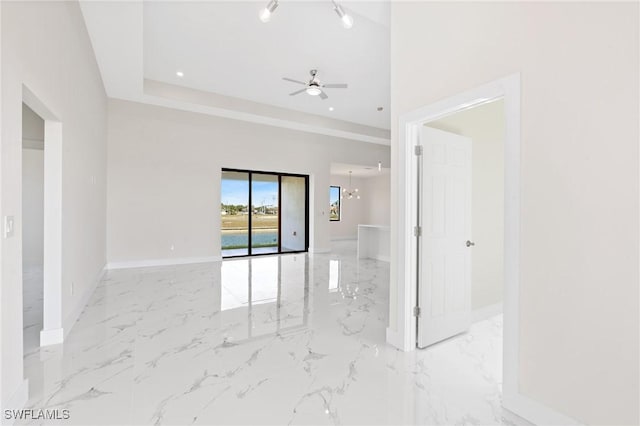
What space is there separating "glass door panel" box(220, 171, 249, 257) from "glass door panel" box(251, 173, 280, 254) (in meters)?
0.18

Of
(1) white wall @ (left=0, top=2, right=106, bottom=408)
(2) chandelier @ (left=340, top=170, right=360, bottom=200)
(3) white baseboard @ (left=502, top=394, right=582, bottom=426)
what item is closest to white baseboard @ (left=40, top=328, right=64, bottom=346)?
(1) white wall @ (left=0, top=2, right=106, bottom=408)

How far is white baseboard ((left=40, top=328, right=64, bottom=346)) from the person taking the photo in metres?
2.64

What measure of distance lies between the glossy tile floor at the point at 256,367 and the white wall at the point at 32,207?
3.31 m

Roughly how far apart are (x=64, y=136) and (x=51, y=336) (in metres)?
1.86

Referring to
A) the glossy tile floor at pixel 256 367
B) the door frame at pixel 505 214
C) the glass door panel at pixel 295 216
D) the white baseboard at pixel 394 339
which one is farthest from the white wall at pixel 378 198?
the white baseboard at pixel 394 339

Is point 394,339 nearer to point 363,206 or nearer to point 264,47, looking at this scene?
point 264,47

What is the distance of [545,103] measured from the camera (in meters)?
1.70

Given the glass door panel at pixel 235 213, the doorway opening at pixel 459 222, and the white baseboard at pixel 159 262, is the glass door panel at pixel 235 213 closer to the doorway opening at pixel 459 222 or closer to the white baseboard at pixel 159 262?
the white baseboard at pixel 159 262

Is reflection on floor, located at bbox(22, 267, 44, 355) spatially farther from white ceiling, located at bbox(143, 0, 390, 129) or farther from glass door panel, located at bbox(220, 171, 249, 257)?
white ceiling, located at bbox(143, 0, 390, 129)

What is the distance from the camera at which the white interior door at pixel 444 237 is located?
2707mm

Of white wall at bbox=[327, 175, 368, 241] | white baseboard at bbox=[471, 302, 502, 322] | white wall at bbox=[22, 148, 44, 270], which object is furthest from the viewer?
white wall at bbox=[327, 175, 368, 241]

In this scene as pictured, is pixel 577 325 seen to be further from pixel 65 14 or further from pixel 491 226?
pixel 65 14

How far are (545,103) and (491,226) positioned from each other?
220 centimetres

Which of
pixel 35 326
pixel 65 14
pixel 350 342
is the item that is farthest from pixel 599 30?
pixel 35 326
